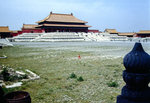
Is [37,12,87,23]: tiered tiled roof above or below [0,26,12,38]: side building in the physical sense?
above

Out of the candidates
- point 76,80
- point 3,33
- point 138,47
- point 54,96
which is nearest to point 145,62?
point 138,47

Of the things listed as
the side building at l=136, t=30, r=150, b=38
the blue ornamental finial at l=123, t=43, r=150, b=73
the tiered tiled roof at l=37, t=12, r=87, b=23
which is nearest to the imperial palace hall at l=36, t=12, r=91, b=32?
the tiered tiled roof at l=37, t=12, r=87, b=23

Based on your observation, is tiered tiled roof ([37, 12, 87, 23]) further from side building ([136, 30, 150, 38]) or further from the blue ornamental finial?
the blue ornamental finial

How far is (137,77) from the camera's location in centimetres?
174

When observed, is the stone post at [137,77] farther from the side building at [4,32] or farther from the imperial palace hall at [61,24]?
the side building at [4,32]

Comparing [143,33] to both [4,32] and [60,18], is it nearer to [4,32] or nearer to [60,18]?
[60,18]

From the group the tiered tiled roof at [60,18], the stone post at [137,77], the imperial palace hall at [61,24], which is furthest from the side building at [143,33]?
the stone post at [137,77]

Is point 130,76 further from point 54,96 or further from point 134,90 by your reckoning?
point 54,96

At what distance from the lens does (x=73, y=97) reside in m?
5.76

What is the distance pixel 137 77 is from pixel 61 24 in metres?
66.6

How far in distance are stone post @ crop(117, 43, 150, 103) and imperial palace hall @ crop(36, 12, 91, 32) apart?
60.6 meters

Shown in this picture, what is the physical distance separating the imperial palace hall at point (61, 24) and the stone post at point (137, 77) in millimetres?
60633

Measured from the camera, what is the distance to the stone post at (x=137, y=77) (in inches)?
68.6

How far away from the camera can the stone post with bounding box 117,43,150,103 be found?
174 cm
